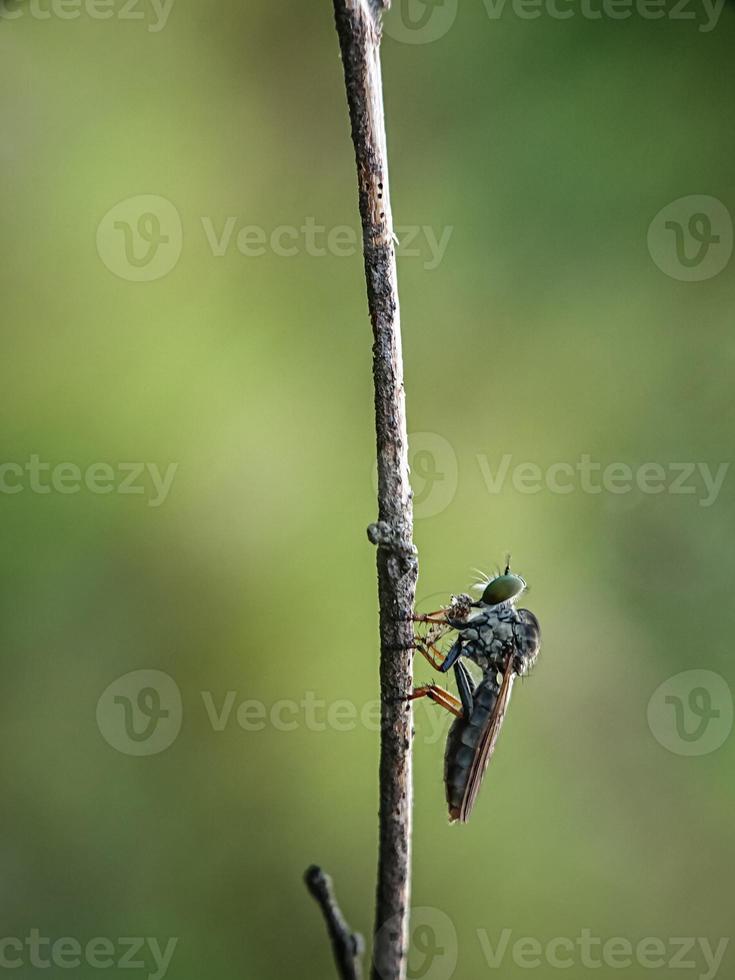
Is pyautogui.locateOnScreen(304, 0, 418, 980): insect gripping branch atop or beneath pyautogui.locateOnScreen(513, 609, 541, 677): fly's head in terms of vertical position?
atop

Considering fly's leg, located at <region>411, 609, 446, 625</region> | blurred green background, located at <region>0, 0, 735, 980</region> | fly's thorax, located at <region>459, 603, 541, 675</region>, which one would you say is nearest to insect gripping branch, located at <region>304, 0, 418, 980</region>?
fly's leg, located at <region>411, 609, 446, 625</region>

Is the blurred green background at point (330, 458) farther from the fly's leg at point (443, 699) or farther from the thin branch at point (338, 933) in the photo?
the thin branch at point (338, 933)

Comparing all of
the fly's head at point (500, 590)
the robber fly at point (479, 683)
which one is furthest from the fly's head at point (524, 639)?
the fly's head at point (500, 590)

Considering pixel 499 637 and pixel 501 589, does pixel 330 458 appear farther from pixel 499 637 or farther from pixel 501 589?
pixel 501 589

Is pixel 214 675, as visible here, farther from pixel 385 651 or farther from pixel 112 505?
pixel 385 651

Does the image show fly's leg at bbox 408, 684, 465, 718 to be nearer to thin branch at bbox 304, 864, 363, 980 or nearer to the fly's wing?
the fly's wing

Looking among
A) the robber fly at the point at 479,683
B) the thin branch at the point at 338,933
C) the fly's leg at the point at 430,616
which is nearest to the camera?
the thin branch at the point at 338,933
